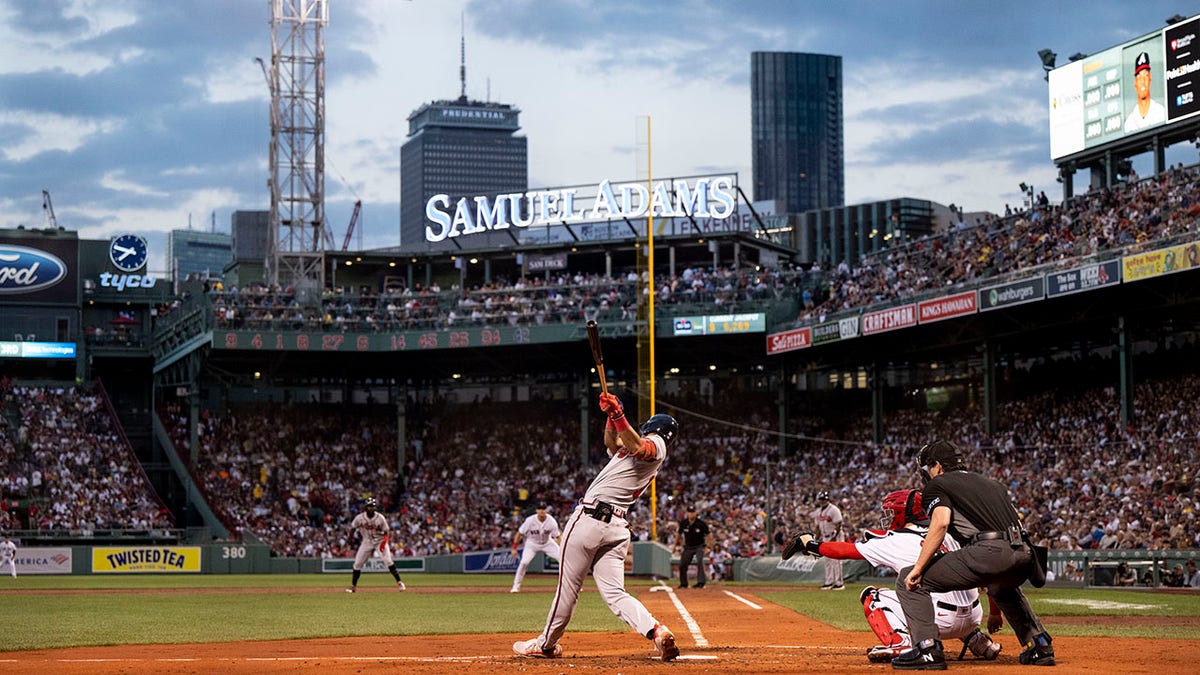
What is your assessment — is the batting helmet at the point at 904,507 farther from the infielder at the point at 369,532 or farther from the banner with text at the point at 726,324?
the banner with text at the point at 726,324

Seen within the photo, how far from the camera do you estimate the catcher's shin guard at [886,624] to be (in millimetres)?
10484

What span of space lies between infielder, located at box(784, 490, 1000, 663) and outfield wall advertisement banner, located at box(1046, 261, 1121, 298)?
24333mm

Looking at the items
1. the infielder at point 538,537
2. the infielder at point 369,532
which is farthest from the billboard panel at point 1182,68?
the infielder at point 369,532

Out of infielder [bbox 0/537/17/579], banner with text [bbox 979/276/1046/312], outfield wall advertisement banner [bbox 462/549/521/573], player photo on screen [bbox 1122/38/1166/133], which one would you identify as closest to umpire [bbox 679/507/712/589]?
banner with text [bbox 979/276/1046/312]

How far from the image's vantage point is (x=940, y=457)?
33.9ft

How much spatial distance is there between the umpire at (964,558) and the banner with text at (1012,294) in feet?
87.3

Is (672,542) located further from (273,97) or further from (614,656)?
(614,656)

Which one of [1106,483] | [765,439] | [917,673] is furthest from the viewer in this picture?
[765,439]

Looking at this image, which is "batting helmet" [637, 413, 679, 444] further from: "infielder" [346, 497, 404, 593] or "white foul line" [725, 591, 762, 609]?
"infielder" [346, 497, 404, 593]

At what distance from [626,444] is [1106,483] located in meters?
26.1

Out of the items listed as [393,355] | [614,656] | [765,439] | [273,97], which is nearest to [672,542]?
[765,439]

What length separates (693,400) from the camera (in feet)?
180

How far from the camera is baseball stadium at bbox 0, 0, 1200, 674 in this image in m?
11.6

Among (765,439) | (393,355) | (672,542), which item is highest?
(393,355)
